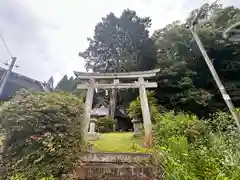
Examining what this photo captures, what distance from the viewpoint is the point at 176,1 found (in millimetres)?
8570

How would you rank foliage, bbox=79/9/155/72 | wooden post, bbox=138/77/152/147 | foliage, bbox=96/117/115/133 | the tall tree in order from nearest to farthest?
wooden post, bbox=138/77/152/147, foliage, bbox=96/117/115/133, the tall tree, foliage, bbox=79/9/155/72

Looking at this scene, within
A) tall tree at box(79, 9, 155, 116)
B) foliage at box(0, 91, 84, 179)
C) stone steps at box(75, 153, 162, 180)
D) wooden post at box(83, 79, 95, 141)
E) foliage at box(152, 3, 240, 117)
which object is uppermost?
tall tree at box(79, 9, 155, 116)

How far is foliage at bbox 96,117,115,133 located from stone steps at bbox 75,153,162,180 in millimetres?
6398

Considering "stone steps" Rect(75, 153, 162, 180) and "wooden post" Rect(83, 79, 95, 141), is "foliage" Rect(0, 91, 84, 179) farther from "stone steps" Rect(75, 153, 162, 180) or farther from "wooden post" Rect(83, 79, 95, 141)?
"wooden post" Rect(83, 79, 95, 141)

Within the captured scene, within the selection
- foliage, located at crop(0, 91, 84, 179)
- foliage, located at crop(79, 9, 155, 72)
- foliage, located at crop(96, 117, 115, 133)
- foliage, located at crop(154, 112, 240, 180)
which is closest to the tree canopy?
foliage, located at crop(79, 9, 155, 72)

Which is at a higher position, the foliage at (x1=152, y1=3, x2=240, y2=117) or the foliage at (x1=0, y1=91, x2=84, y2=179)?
the foliage at (x1=152, y1=3, x2=240, y2=117)

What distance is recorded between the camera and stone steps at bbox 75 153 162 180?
4578 mm

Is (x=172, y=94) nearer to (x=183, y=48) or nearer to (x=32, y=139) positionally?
(x=183, y=48)

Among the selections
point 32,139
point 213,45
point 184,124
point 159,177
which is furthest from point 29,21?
point 213,45

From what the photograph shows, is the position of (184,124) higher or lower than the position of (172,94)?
lower

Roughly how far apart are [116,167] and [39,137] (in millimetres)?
1794

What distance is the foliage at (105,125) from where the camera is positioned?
1145cm

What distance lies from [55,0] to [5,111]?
545 centimetres

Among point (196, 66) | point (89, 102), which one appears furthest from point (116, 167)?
point (196, 66)
